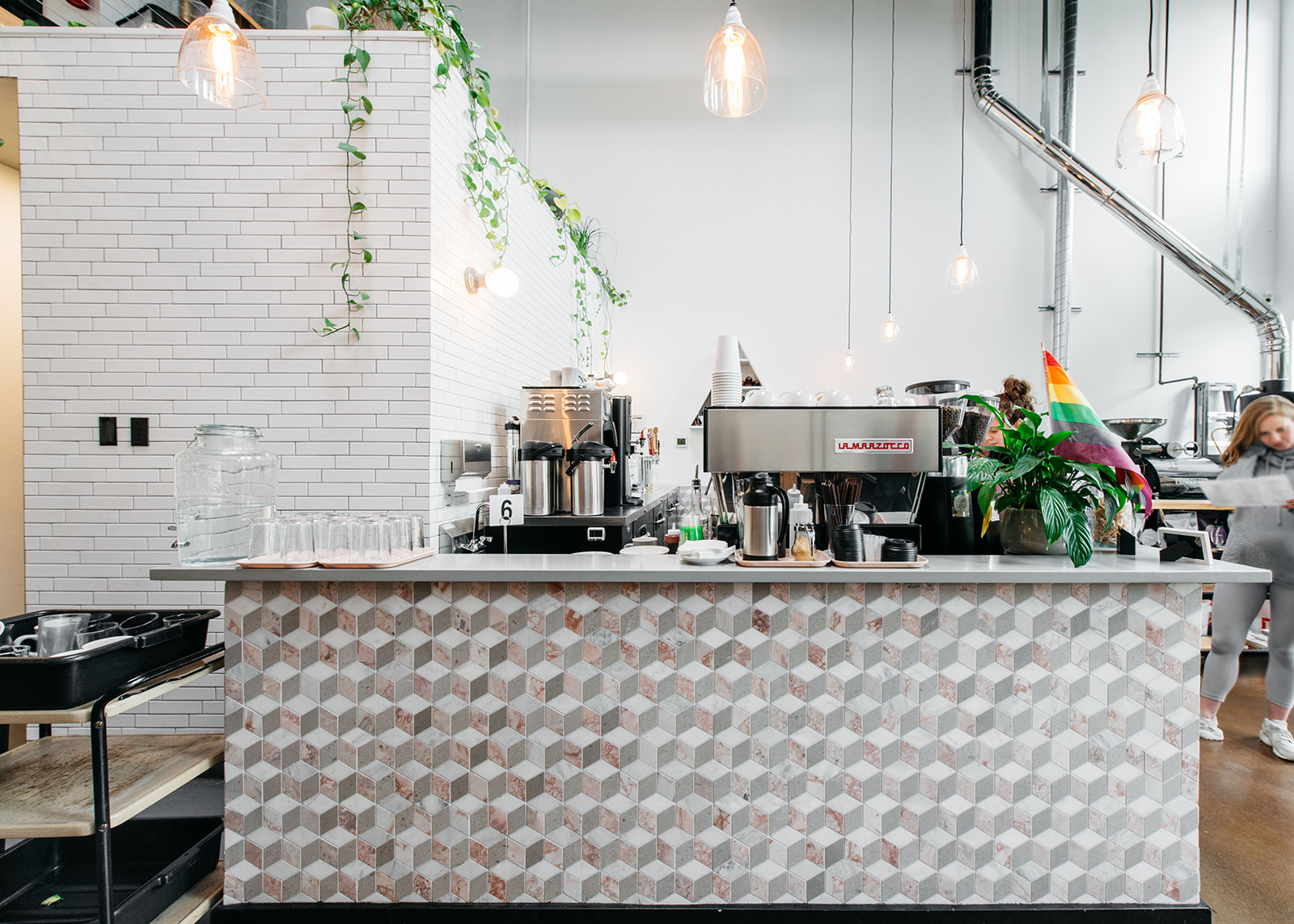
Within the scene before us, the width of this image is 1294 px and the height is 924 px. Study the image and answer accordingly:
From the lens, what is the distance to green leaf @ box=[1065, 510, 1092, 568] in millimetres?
1972

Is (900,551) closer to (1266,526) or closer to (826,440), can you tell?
(826,440)

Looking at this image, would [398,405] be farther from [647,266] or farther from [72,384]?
[647,266]

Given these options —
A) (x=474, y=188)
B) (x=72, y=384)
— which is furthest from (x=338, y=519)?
(x=474, y=188)

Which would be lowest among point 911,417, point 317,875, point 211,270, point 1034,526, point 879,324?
point 317,875

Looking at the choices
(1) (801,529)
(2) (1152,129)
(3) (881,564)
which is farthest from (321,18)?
(2) (1152,129)

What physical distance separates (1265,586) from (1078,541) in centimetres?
221

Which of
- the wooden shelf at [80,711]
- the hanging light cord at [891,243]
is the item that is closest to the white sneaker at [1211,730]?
the hanging light cord at [891,243]

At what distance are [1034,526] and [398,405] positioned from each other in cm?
266

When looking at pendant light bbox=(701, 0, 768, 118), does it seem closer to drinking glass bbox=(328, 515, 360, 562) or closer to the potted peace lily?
the potted peace lily

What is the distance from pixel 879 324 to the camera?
6.76 meters

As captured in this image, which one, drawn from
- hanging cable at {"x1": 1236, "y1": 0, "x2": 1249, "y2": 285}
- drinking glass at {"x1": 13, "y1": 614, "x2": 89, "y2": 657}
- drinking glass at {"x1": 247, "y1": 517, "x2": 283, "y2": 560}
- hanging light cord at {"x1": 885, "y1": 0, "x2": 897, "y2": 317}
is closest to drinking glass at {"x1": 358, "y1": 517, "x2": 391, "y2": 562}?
drinking glass at {"x1": 247, "y1": 517, "x2": 283, "y2": 560}

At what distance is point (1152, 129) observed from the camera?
3.27 metres

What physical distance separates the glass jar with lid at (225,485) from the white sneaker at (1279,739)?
192 inches

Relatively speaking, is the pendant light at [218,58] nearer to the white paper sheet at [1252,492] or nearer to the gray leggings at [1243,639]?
the white paper sheet at [1252,492]
